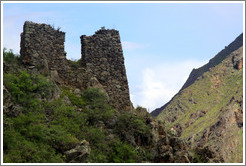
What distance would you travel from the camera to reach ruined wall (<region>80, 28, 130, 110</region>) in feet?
54.5

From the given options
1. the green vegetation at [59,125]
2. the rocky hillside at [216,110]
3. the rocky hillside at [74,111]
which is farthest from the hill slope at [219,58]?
the green vegetation at [59,125]

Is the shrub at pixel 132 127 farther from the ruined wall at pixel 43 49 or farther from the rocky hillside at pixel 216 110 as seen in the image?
the rocky hillside at pixel 216 110

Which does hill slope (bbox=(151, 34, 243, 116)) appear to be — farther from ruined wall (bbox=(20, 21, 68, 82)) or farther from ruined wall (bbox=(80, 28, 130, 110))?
ruined wall (bbox=(20, 21, 68, 82))

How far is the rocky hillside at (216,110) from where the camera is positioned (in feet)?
204

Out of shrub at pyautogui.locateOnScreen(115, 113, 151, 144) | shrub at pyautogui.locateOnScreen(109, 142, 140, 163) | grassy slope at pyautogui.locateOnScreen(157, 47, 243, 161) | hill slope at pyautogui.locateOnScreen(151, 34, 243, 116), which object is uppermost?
hill slope at pyautogui.locateOnScreen(151, 34, 243, 116)

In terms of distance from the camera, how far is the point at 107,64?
670 inches

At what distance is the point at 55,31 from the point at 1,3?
3.89m

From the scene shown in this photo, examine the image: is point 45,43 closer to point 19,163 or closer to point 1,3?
point 1,3

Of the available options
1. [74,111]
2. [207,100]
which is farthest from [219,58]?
[74,111]

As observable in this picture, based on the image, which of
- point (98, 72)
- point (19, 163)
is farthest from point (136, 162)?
point (98, 72)

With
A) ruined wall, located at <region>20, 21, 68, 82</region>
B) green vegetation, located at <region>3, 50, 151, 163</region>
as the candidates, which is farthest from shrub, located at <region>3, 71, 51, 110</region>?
ruined wall, located at <region>20, 21, 68, 82</region>

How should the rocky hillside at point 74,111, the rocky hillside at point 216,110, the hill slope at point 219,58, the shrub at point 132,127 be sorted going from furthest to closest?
1. the hill slope at point 219,58
2. the rocky hillside at point 216,110
3. the shrub at point 132,127
4. the rocky hillside at point 74,111

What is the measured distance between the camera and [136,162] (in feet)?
39.8

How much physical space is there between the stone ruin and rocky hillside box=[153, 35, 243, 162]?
1684 inches
